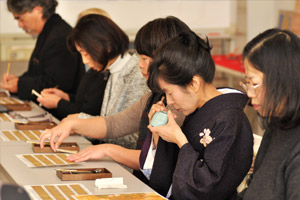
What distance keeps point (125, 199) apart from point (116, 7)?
4.77 meters

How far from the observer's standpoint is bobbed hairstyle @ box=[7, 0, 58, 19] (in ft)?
14.3

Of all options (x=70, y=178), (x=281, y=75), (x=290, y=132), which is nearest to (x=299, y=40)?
(x=281, y=75)

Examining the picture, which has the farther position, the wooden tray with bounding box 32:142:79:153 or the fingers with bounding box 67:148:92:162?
the wooden tray with bounding box 32:142:79:153

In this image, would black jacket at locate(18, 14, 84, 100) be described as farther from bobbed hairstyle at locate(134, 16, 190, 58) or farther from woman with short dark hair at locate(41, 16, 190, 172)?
bobbed hairstyle at locate(134, 16, 190, 58)

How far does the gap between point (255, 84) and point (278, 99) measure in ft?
0.30

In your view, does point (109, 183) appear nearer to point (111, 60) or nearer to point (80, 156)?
point (80, 156)

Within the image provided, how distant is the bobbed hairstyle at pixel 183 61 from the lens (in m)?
2.17

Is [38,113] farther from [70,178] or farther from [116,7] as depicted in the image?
[116,7]

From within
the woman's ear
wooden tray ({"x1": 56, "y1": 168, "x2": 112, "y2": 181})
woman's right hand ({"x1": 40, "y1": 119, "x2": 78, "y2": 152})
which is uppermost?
the woman's ear

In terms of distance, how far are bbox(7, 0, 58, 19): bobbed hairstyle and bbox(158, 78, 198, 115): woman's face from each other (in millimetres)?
2448

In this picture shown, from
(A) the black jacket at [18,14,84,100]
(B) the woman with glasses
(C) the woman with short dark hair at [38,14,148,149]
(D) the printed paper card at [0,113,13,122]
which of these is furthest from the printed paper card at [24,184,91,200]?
(A) the black jacket at [18,14,84,100]

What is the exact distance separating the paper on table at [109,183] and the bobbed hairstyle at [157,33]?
70 centimetres

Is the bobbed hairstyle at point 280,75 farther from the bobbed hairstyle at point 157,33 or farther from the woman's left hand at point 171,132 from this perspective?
the bobbed hairstyle at point 157,33

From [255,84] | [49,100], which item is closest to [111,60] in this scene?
[49,100]
